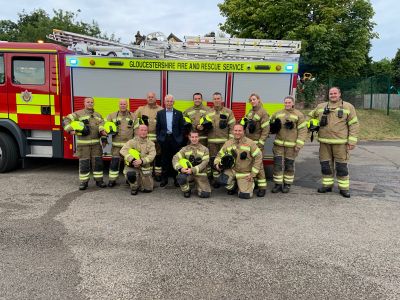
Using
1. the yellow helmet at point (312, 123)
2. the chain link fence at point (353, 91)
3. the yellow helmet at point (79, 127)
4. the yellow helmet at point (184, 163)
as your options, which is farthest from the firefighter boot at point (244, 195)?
the chain link fence at point (353, 91)

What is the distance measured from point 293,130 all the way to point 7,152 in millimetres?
4948

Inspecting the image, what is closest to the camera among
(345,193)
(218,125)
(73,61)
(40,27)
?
(345,193)

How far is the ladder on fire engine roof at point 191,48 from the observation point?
21.0 ft

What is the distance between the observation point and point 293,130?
18.3ft

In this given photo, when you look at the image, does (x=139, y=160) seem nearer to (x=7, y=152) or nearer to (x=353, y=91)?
(x=7, y=152)

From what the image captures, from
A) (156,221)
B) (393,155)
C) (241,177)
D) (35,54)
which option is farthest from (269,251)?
(393,155)

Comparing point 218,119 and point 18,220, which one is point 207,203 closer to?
point 218,119

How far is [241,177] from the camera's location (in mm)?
5367

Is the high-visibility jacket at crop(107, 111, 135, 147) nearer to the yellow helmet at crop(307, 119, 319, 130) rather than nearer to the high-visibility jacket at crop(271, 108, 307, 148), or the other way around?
the high-visibility jacket at crop(271, 108, 307, 148)

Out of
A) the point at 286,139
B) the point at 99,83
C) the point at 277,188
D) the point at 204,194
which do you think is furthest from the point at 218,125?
the point at 99,83

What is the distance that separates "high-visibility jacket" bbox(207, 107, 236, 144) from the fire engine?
1.29ft

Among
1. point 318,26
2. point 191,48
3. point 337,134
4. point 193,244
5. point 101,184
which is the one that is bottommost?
point 193,244

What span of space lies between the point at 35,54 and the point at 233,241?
4.77 metres

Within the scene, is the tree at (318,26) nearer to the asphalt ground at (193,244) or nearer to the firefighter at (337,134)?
the firefighter at (337,134)
